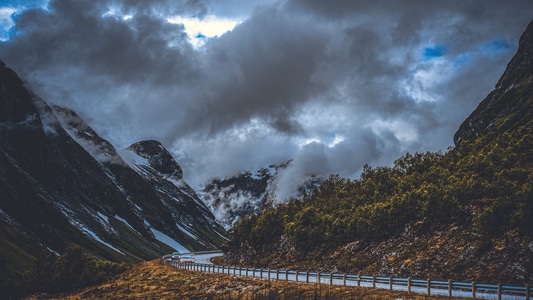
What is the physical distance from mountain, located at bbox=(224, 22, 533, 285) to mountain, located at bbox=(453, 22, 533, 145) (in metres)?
22.8

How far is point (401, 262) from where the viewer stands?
2173 inches

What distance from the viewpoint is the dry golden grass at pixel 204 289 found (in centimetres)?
3450

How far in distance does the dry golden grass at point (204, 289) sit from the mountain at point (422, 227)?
17.5 m

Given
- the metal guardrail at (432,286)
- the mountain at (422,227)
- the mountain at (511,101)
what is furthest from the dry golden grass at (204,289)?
the mountain at (511,101)

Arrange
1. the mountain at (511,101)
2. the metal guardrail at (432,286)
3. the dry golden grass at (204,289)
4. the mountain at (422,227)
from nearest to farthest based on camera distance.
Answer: the metal guardrail at (432,286), the dry golden grass at (204,289), the mountain at (422,227), the mountain at (511,101)

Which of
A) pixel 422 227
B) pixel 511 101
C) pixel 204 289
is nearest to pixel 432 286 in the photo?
pixel 204 289

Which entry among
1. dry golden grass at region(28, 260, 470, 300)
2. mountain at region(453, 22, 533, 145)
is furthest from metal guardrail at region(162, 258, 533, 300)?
mountain at region(453, 22, 533, 145)

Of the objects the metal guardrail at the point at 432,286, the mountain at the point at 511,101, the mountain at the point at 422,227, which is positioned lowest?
the metal guardrail at the point at 432,286

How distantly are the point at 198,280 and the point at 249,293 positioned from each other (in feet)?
43.8

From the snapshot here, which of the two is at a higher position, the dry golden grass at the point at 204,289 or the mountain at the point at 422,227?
the mountain at the point at 422,227

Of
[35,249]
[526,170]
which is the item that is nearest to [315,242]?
[526,170]

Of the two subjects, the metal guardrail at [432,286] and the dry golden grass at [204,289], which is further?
the dry golden grass at [204,289]

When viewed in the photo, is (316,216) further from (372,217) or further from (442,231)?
(442,231)

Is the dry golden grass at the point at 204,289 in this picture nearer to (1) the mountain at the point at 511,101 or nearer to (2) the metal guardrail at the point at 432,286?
(2) the metal guardrail at the point at 432,286
